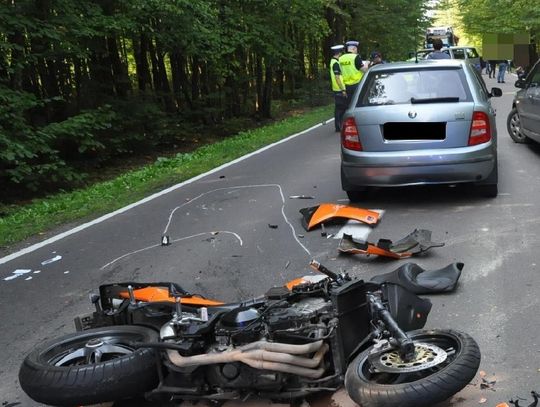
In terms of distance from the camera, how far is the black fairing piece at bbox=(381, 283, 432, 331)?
3344 millimetres

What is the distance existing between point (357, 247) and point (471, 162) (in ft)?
7.17

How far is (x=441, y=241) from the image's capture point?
5.96 m

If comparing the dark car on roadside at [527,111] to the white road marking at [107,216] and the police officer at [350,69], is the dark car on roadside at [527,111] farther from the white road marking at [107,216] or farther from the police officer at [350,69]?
the white road marking at [107,216]

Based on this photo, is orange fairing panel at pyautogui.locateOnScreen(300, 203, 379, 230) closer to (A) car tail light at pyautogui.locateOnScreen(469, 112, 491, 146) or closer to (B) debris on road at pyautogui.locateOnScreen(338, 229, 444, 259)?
(B) debris on road at pyautogui.locateOnScreen(338, 229, 444, 259)

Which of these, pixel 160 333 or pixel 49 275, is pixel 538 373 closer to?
pixel 160 333

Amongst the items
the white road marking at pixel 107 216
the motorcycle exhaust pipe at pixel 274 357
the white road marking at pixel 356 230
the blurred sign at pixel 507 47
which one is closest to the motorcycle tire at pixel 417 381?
the motorcycle exhaust pipe at pixel 274 357

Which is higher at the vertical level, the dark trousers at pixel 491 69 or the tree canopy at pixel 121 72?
the tree canopy at pixel 121 72

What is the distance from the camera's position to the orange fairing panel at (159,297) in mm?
3801

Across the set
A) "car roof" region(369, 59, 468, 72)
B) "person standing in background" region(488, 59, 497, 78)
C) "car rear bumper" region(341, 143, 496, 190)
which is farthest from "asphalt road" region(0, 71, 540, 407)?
"person standing in background" region(488, 59, 497, 78)

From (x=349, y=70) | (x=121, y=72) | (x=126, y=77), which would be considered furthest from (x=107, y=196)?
(x=121, y=72)

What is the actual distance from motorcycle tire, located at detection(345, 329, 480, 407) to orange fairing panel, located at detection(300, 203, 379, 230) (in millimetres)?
3595

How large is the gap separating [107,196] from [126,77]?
9.81 metres

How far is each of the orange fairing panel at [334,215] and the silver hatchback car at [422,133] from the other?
53 centimetres

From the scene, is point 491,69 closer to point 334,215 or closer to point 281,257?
point 334,215
